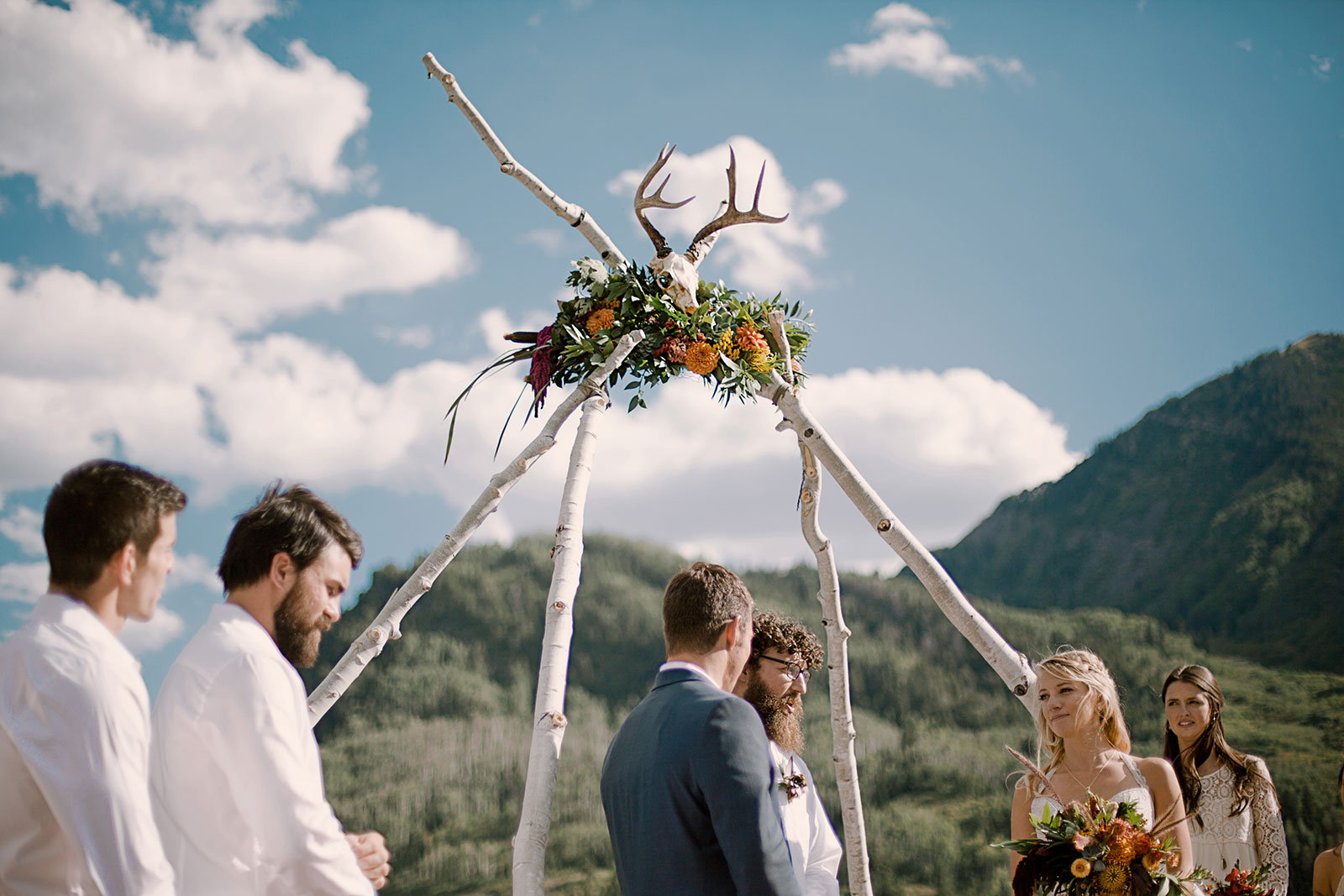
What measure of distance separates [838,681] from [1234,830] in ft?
7.63

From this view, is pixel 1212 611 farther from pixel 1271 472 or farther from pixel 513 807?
pixel 513 807

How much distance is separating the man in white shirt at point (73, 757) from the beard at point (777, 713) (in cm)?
274

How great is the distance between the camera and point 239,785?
7.70ft

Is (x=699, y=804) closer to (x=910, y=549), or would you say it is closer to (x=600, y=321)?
(x=910, y=549)

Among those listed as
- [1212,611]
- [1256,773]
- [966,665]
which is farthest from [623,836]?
[966,665]

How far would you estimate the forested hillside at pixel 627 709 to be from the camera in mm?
20797

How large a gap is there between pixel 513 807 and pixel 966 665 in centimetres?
1449

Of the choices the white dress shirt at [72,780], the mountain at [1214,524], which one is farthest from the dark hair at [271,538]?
the mountain at [1214,524]

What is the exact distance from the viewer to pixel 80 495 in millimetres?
2473

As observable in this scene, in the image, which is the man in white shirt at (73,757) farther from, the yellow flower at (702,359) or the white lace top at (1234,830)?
the white lace top at (1234,830)

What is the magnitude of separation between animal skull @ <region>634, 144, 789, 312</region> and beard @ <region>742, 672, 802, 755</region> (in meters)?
2.71

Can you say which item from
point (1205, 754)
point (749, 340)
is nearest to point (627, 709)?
point (749, 340)

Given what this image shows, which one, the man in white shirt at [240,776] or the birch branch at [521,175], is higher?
the birch branch at [521,175]

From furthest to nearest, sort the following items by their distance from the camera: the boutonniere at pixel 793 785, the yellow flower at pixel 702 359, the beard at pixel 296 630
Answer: the yellow flower at pixel 702 359 < the boutonniere at pixel 793 785 < the beard at pixel 296 630
